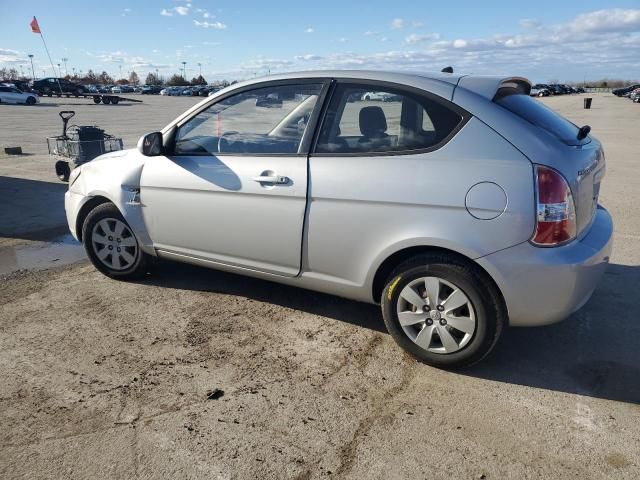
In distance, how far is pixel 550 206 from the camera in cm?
288

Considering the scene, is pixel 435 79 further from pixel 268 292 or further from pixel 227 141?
pixel 268 292

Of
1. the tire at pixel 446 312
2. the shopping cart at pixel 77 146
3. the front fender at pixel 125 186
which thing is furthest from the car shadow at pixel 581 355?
the shopping cart at pixel 77 146

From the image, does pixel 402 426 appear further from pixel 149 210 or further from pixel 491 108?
pixel 149 210

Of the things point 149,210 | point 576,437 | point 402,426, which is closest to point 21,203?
point 149,210

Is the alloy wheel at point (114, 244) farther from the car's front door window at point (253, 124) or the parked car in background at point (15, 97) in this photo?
the parked car in background at point (15, 97)

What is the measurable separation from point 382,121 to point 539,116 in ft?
3.22

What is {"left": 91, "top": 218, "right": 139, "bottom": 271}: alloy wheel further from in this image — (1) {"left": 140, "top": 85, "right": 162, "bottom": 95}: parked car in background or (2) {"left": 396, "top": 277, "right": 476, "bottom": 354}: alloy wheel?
(1) {"left": 140, "top": 85, "right": 162, "bottom": 95}: parked car in background

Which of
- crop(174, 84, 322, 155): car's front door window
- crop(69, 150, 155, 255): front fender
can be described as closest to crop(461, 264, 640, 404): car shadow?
crop(174, 84, 322, 155): car's front door window

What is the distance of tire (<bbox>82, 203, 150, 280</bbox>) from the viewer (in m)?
4.57

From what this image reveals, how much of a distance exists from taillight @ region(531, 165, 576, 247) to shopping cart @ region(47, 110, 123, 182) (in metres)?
8.07

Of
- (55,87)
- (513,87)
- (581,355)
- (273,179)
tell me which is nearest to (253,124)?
(273,179)

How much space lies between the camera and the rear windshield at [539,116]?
10.5 ft

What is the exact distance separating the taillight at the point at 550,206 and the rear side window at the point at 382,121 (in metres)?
0.60

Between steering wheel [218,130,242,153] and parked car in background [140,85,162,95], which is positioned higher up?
steering wheel [218,130,242,153]
